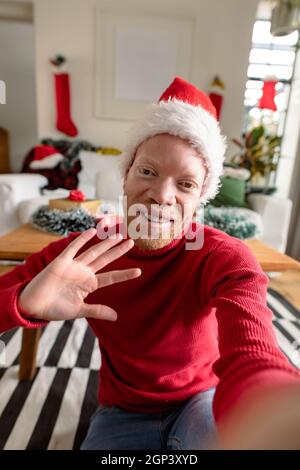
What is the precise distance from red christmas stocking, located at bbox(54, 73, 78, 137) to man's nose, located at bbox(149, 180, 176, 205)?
2660 millimetres

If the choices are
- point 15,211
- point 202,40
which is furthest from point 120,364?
point 202,40

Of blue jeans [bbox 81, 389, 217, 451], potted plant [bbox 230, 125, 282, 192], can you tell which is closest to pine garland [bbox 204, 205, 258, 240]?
blue jeans [bbox 81, 389, 217, 451]

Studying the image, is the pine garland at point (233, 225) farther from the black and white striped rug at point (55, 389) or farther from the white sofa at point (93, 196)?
the white sofa at point (93, 196)

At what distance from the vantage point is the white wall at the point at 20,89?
123 inches

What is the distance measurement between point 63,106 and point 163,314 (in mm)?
2774

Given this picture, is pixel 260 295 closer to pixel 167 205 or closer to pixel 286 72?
pixel 167 205

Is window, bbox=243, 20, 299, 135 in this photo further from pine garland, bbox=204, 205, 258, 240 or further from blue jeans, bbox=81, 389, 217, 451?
blue jeans, bbox=81, 389, 217, 451

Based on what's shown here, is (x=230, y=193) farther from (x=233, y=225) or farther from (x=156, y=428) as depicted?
(x=156, y=428)

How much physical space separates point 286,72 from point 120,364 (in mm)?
3254

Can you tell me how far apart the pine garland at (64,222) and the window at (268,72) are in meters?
2.33

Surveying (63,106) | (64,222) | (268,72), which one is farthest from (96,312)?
(268,72)

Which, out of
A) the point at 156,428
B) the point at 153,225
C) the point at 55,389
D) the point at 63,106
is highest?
the point at 63,106

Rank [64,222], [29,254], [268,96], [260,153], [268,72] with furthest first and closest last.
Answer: [268,72]
[260,153]
[268,96]
[64,222]
[29,254]

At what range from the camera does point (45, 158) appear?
2434mm
